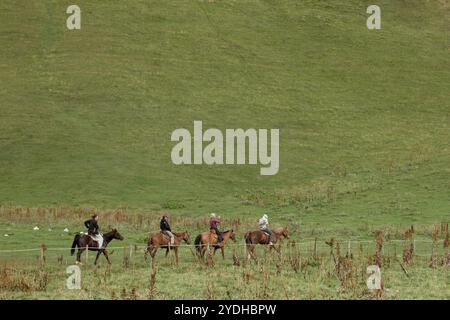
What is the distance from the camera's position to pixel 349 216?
2135 inches

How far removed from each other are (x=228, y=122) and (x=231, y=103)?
610 cm

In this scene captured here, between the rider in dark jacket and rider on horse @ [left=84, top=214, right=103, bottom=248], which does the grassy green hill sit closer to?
rider on horse @ [left=84, top=214, right=103, bottom=248]

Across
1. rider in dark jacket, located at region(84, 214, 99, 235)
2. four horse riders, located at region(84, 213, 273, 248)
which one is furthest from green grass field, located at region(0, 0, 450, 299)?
rider in dark jacket, located at region(84, 214, 99, 235)

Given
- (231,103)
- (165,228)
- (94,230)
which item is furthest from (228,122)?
(94,230)

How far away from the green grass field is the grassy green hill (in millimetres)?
236

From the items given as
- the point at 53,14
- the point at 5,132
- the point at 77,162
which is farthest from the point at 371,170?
the point at 53,14

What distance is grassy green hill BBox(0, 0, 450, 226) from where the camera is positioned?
62.4m

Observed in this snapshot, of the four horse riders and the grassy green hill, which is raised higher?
the grassy green hill

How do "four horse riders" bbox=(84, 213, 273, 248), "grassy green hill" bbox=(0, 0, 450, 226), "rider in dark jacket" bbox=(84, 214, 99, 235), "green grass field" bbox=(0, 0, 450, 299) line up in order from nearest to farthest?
"rider in dark jacket" bbox=(84, 214, 99, 235), "four horse riders" bbox=(84, 213, 273, 248), "green grass field" bbox=(0, 0, 450, 299), "grassy green hill" bbox=(0, 0, 450, 226)

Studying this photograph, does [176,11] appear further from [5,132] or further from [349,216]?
[349,216]

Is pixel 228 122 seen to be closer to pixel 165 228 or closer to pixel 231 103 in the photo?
pixel 231 103

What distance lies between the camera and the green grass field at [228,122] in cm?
4266

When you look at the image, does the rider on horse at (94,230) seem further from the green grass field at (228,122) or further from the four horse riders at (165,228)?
the green grass field at (228,122)

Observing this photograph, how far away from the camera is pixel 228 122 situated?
79875mm
